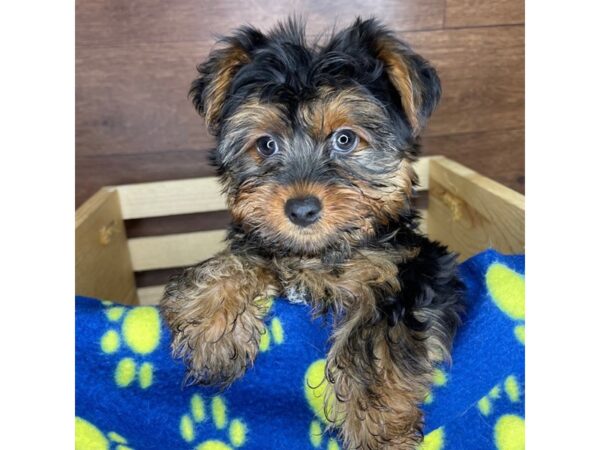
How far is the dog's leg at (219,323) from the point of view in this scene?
69.7 inches

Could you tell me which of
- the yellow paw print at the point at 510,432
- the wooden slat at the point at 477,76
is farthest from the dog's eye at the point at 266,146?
the wooden slat at the point at 477,76

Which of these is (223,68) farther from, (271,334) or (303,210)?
(271,334)

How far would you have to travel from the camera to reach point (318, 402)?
1.81m

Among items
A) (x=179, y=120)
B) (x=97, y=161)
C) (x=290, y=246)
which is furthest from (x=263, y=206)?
(x=97, y=161)

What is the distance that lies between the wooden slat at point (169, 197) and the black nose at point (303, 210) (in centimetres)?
158

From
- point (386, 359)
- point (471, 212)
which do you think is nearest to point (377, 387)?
point (386, 359)

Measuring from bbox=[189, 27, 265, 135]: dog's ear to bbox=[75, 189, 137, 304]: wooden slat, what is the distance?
1.00 m

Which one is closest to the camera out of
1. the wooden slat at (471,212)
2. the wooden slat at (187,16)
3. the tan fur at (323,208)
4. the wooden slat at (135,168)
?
the tan fur at (323,208)

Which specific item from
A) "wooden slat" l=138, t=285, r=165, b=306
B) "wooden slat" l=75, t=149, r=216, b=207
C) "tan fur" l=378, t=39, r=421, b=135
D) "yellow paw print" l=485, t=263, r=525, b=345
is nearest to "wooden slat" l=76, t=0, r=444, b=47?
"wooden slat" l=75, t=149, r=216, b=207

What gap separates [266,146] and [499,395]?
119 cm

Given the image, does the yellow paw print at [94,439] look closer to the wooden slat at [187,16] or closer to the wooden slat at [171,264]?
the wooden slat at [171,264]

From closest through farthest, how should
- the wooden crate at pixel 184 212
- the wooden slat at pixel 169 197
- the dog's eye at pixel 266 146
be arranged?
1. the dog's eye at pixel 266 146
2. the wooden crate at pixel 184 212
3. the wooden slat at pixel 169 197

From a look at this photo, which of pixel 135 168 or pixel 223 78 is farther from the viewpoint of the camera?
pixel 135 168

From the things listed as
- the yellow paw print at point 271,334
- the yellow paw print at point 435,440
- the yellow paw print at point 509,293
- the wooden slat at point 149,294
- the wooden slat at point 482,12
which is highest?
the wooden slat at point 482,12
